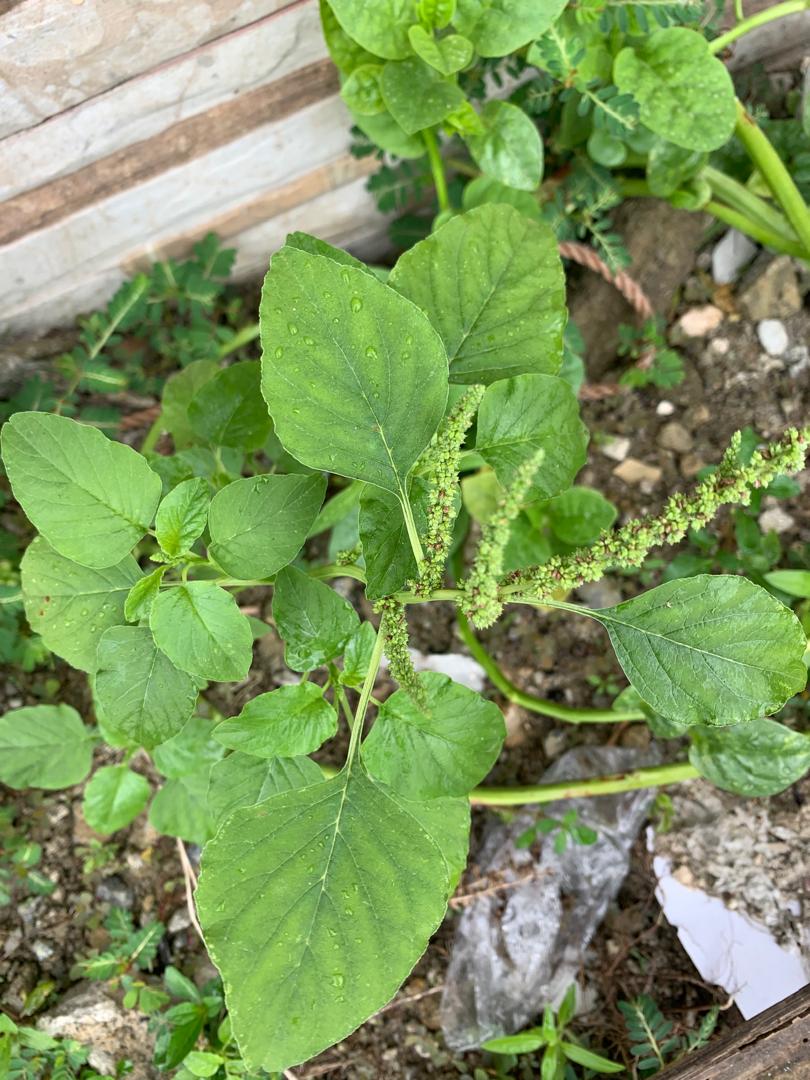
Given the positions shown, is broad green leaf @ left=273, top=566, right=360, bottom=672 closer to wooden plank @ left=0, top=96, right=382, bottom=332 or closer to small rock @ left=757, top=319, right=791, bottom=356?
wooden plank @ left=0, top=96, right=382, bottom=332

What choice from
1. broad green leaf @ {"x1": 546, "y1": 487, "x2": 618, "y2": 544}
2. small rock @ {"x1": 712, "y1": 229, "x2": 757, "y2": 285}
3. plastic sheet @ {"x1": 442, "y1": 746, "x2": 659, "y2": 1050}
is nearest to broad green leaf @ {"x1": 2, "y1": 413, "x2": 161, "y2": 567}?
broad green leaf @ {"x1": 546, "y1": 487, "x2": 618, "y2": 544}

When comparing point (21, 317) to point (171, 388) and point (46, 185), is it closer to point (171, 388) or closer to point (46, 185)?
point (46, 185)

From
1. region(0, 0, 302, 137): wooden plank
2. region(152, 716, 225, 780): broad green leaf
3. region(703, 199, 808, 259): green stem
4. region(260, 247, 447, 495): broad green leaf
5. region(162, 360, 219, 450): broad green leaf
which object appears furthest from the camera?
region(703, 199, 808, 259): green stem

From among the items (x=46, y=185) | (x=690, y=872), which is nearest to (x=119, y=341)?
(x=46, y=185)

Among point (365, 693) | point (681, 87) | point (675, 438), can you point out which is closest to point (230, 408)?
point (365, 693)

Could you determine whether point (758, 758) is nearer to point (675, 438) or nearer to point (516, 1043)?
point (516, 1043)

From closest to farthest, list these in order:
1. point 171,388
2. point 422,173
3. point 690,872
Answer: point 171,388
point 690,872
point 422,173

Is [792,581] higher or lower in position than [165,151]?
lower
